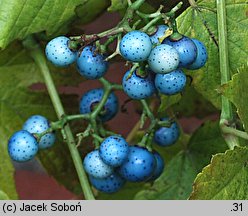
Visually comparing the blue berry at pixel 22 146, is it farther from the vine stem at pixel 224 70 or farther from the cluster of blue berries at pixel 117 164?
the vine stem at pixel 224 70

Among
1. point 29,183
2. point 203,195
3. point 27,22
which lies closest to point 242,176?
point 203,195

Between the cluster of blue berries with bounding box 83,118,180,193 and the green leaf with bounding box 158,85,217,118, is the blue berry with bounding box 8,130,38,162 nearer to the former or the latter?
the cluster of blue berries with bounding box 83,118,180,193

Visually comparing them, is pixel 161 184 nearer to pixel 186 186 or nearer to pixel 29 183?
pixel 186 186

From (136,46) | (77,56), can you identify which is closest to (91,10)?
(77,56)

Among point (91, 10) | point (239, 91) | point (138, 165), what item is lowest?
point (138, 165)

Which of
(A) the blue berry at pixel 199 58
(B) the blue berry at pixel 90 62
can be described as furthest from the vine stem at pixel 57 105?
(A) the blue berry at pixel 199 58

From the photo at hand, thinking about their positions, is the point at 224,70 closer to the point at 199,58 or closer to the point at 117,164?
the point at 199,58

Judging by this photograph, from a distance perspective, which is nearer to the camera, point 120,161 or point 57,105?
point 120,161
